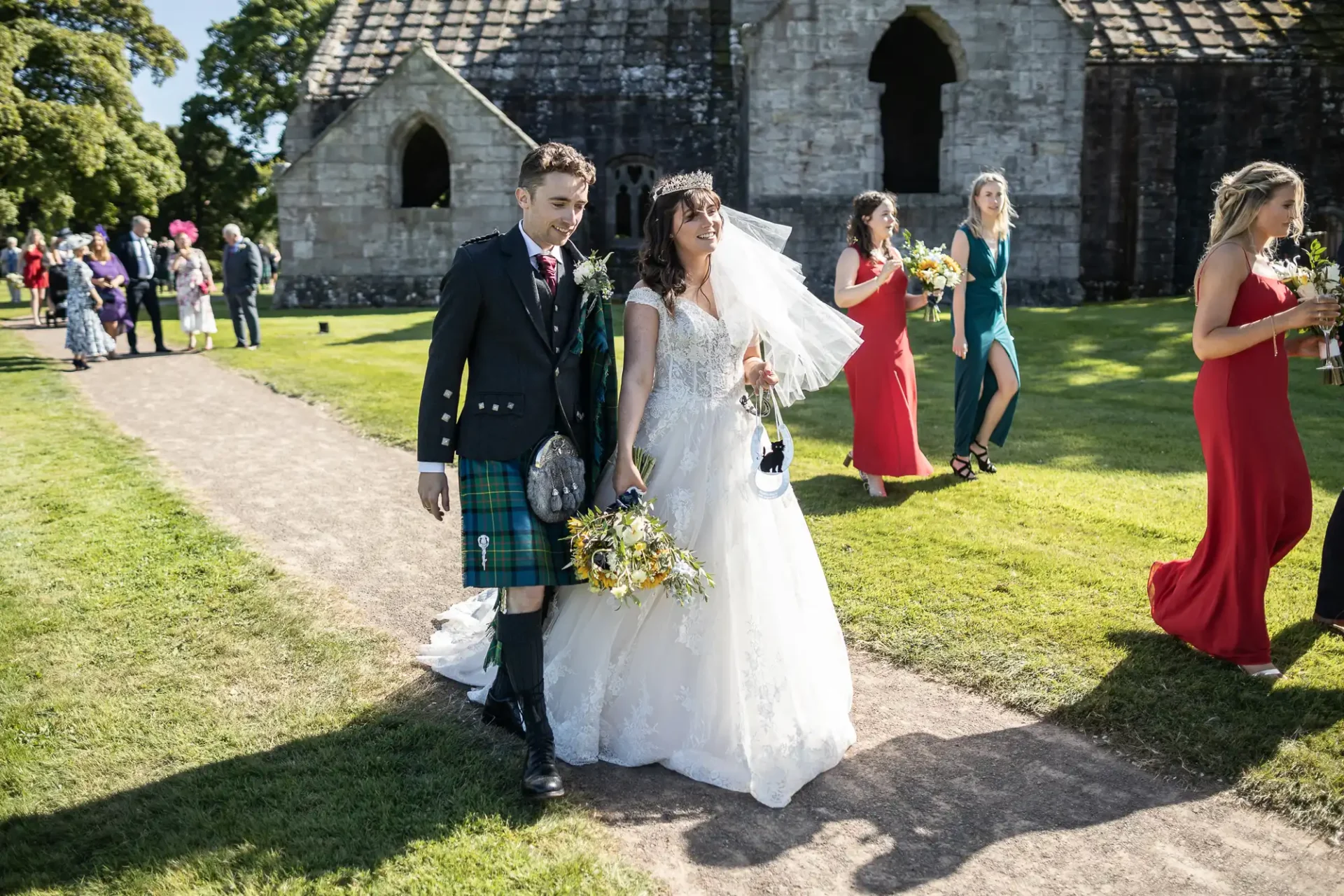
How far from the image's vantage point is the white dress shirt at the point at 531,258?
12.8ft

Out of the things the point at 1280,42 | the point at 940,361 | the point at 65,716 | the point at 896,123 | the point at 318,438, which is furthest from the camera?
the point at 896,123

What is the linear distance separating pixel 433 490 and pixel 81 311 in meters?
13.6

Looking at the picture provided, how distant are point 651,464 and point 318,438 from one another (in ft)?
22.6

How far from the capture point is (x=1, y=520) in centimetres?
Result: 761

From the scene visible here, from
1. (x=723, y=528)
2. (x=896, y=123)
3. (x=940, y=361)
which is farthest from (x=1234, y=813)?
(x=896, y=123)

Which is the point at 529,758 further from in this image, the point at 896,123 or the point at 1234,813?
the point at 896,123

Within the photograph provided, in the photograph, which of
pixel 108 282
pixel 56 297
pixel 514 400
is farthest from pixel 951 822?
pixel 56 297

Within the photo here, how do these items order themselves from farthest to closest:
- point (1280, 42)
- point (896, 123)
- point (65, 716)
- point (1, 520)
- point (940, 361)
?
point (896, 123), point (1280, 42), point (940, 361), point (1, 520), point (65, 716)

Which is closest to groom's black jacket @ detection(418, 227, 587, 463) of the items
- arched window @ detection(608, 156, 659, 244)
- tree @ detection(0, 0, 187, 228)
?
arched window @ detection(608, 156, 659, 244)

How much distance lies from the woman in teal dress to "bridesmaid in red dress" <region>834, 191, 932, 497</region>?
0.38 metres

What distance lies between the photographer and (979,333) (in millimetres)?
8211

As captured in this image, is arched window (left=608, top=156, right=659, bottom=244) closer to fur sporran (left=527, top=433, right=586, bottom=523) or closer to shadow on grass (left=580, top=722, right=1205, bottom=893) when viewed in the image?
fur sporran (left=527, top=433, right=586, bottom=523)

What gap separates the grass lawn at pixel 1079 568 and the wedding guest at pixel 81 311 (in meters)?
3.88

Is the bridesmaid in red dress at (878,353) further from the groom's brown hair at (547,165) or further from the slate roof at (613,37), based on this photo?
the slate roof at (613,37)
